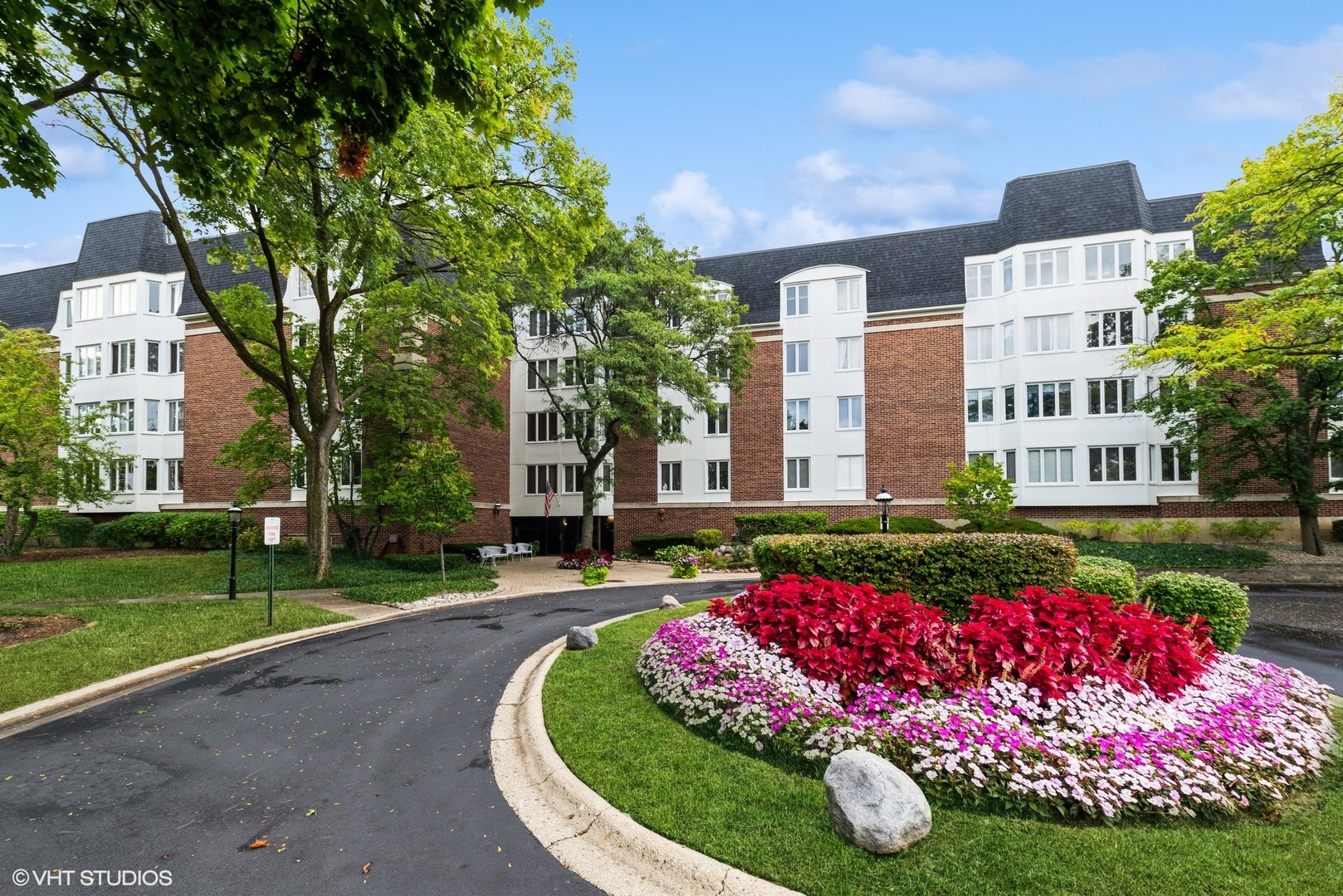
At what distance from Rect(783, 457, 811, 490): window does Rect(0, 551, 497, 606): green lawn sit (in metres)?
15.2

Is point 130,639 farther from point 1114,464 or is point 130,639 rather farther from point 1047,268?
point 1047,268

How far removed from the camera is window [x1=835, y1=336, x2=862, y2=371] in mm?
31516

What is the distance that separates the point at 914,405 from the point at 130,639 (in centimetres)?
2831

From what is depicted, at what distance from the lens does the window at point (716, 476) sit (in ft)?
109

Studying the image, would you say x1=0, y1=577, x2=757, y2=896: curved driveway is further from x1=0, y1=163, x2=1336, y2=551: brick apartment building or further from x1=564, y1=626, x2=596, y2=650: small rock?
x1=0, y1=163, x2=1336, y2=551: brick apartment building

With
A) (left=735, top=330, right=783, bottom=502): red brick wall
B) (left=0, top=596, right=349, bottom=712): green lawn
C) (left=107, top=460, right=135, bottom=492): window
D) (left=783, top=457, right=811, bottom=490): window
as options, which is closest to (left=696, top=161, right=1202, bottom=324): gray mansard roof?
(left=735, top=330, right=783, bottom=502): red brick wall

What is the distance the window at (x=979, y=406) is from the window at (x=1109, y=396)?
371 cm

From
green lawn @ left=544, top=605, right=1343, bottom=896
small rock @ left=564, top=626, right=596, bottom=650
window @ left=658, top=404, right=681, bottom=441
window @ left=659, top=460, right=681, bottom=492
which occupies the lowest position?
small rock @ left=564, top=626, right=596, bottom=650

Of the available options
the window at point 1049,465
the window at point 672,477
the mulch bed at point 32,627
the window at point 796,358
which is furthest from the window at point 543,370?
the mulch bed at point 32,627

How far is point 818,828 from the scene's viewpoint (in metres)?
4.49

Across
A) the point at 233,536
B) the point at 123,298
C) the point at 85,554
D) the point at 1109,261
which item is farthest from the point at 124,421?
the point at 1109,261

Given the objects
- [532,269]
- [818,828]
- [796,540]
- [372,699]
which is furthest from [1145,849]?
[532,269]

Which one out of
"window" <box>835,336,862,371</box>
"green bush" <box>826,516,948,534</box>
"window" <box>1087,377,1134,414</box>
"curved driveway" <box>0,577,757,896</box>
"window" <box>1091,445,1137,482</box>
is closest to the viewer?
"curved driveway" <box>0,577,757,896</box>

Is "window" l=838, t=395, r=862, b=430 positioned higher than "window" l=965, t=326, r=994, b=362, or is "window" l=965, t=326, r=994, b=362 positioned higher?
"window" l=965, t=326, r=994, b=362
